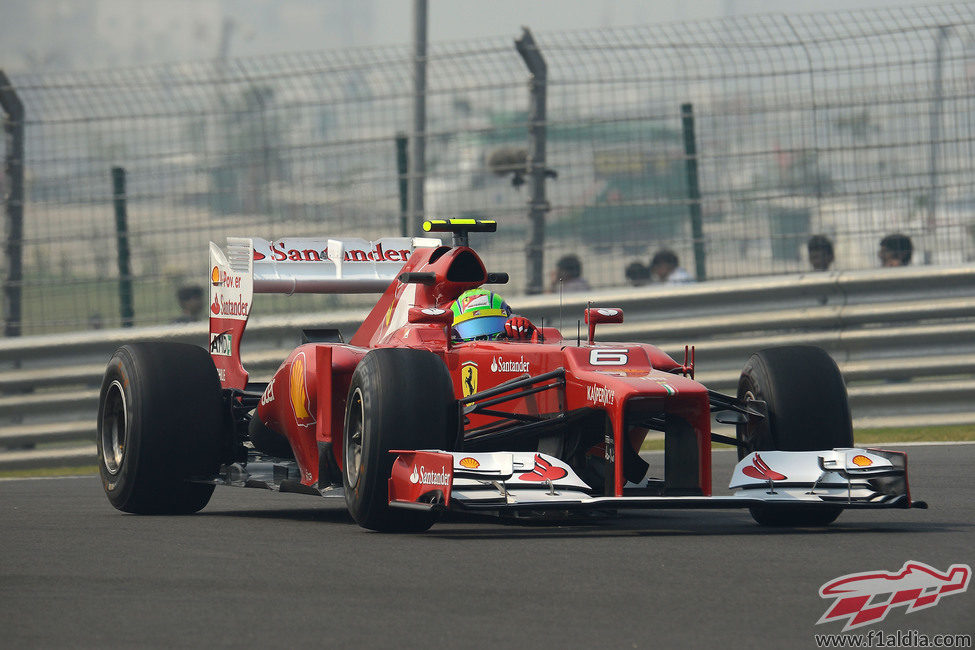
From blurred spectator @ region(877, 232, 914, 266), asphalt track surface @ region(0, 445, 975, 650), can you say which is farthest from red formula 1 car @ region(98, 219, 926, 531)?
blurred spectator @ region(877, 232, 914, 266)

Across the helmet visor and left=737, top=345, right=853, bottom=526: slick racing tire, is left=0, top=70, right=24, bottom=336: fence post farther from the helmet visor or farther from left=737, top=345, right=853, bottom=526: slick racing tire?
left=737, top=345, right=853, bottom=526: slick racing tire

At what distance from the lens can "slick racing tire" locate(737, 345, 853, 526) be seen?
8.27 meters

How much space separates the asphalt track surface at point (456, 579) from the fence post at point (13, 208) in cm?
543

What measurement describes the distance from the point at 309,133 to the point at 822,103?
169 inches

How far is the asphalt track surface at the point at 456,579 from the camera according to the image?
5027 millimetres

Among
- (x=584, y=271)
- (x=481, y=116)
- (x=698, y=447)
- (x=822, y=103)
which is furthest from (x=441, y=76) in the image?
(x=698, y=447)

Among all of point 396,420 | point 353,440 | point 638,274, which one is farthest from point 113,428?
point 638,274

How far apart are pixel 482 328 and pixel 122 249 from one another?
19.8ft

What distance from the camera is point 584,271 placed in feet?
45.7

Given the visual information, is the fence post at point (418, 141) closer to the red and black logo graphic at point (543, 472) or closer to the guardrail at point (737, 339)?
the guardrail at point (737, 339)

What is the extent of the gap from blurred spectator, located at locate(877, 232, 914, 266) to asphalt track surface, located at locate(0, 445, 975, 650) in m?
4.64

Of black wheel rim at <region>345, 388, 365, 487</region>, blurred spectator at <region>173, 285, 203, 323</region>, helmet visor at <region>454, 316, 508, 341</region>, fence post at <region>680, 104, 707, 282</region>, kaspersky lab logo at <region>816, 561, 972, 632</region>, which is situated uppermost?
fence post at <region>680, 104, 707, 282</region>

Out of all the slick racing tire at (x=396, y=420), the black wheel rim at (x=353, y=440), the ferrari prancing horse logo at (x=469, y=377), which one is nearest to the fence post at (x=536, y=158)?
the ferrari prancing horse logo at (x=469, y=377)

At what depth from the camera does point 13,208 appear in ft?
47.4
